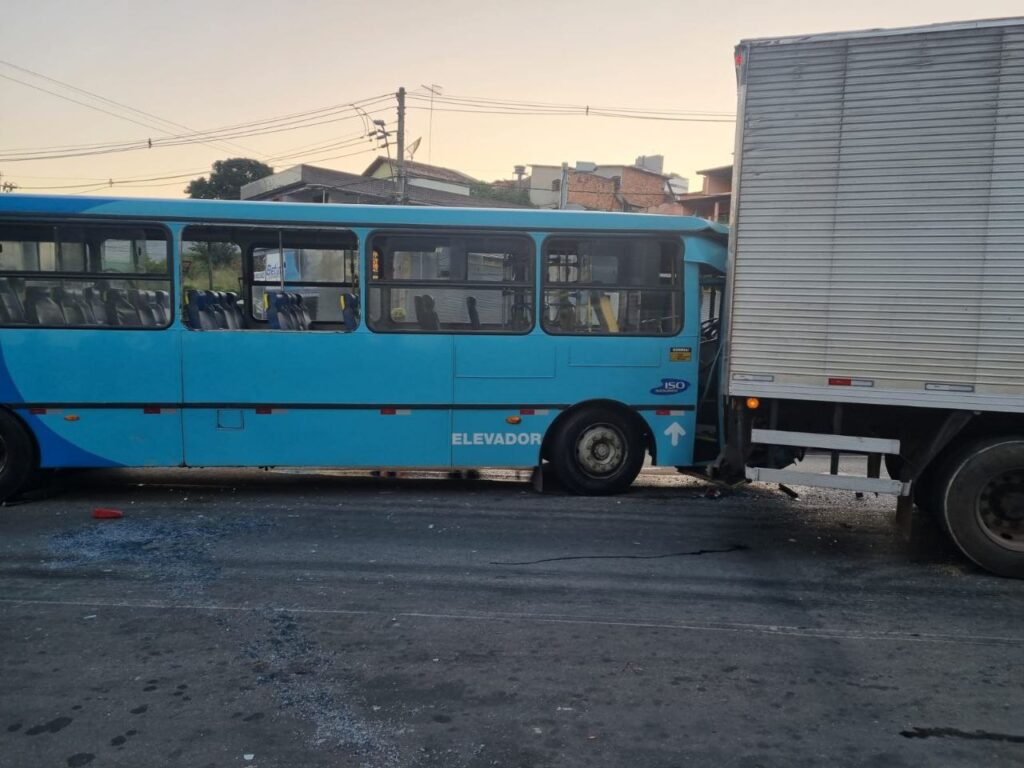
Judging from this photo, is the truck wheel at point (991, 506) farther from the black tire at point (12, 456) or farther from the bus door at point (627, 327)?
the black tire at point (12, 456)

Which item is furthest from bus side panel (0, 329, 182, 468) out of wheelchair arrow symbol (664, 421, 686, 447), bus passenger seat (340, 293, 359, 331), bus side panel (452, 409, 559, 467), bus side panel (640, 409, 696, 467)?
wheelchair arrow symbol (664, 421, 686, 447)

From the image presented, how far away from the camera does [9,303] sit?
7.60 meters

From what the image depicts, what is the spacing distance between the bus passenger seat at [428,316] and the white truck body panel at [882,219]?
3032 millimetres

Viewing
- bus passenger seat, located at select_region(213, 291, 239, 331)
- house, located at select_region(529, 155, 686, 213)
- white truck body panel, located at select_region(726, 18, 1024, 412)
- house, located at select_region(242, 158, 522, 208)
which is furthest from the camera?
house, located at select_region(529, 155, 686, 213)

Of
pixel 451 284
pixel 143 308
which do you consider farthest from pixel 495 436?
pixel 143 308

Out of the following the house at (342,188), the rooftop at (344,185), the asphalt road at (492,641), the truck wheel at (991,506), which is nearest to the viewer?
the asphalt road at (492,641)

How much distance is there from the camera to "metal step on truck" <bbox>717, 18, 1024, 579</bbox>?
18.8ft

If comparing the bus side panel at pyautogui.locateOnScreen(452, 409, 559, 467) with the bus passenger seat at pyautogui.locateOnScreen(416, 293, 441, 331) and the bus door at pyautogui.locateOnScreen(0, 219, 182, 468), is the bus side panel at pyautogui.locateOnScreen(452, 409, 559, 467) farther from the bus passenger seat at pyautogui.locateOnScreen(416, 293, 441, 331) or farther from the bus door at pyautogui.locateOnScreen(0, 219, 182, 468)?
the bus door at pyautogui.locateOnScreen(0, 219, 182, 468)

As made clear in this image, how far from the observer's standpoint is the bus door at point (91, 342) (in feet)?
24.9

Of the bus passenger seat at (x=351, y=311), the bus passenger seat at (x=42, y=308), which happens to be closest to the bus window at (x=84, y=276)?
the bus passenger seat at (x=42, y=308)

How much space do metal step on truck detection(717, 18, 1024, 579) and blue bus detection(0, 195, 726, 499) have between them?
1709mm

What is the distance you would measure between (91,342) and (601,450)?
529cm

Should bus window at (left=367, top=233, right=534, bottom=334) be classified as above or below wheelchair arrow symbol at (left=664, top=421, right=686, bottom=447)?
above

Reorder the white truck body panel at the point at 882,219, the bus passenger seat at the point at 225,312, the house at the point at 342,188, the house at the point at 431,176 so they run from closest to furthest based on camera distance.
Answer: the white truck body panel at the point at 882,219 → the bus passenger seat at the point at 225,312 → the house at the point at 342,188 → the house at the point at 431,176
